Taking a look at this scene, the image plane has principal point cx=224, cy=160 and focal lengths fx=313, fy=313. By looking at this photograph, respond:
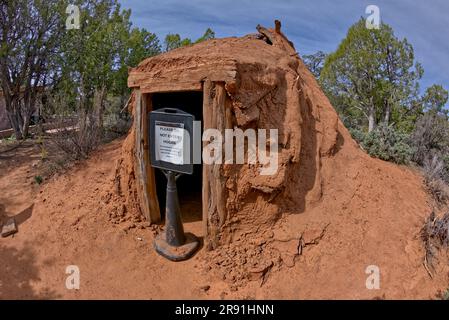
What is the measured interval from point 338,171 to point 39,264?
4.50 metres

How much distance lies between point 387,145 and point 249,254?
4559mm

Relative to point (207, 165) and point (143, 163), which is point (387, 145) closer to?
point (207, 165)

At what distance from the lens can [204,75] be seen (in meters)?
3.86

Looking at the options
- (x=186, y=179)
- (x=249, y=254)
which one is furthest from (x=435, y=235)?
(x=186, y=179)

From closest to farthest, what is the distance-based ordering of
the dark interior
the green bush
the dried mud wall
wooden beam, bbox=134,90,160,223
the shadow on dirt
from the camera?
the shadow on dirt
the dried mud wall
wooden beam, bbox=134,90,160,223
the dark interior
the green bush

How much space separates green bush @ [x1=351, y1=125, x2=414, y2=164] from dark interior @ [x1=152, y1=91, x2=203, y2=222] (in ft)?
12.6

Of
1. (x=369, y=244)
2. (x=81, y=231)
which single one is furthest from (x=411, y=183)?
(x=81, y=231)

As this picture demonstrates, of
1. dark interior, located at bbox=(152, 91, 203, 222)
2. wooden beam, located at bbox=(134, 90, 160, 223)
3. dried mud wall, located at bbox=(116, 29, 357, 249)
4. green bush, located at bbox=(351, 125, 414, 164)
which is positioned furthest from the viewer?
green bush, located at bbox=(351, 125, 414, 164)

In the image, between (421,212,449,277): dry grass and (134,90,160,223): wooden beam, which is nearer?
(421,212,449,277): dry grass

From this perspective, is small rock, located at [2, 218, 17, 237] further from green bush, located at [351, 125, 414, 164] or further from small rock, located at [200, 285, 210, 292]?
green bush, located at [351, 125, 414, 164]

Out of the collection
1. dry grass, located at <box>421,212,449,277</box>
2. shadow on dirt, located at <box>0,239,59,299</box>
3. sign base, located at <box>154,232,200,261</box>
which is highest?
dry grass, located at <box>421,212,449,277</box>

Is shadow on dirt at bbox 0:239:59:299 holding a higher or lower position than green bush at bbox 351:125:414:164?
lower

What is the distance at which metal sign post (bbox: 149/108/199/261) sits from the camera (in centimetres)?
371

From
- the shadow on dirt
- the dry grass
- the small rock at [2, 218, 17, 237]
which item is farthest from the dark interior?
the dry grass
